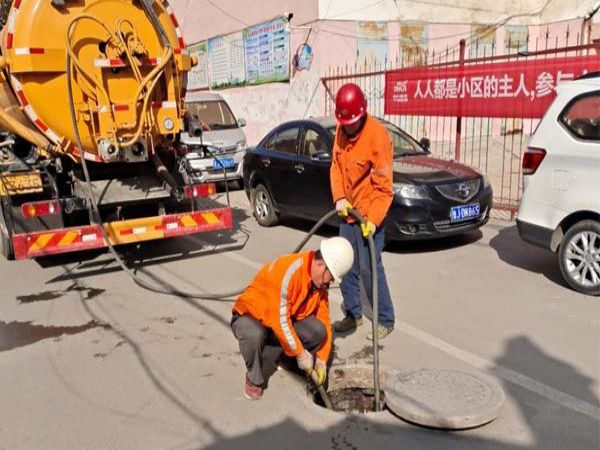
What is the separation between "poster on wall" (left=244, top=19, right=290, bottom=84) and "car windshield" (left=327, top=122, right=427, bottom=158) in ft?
27.8

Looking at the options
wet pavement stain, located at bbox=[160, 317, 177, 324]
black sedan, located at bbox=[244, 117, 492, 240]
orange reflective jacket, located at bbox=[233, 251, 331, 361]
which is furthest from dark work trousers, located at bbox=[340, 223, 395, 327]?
black sedan, located at bbox=[244, 117, 492, 240]

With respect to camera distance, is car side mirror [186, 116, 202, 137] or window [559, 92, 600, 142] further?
car side mirror [186, 116, 202, 137]

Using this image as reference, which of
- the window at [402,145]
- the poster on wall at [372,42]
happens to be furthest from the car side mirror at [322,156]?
the poster on wall at [372,42]

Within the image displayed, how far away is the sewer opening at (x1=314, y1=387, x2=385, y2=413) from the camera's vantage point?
3.97 metres

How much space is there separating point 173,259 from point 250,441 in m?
4.27

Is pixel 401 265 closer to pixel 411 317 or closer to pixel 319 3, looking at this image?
pixel 411 317

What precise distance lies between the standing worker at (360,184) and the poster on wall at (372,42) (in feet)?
36.5

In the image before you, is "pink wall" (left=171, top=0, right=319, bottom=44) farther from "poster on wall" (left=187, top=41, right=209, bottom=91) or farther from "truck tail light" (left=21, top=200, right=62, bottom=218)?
"truck tail light" (left=21, top=200, right=62, bottom=218)

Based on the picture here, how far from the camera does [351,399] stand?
406 cm

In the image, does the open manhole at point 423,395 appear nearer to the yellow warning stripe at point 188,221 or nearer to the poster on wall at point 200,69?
the yellow warning stripe at point 188,221

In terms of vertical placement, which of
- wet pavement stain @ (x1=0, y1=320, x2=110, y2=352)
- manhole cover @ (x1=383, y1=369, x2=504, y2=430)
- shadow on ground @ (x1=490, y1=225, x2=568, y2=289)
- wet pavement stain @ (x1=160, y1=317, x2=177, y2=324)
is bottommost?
wet pavement stain @ (x1=0, y1=320, x2=110, y2=352)

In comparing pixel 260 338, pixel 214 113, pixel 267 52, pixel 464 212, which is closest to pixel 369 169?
pixel 260 338

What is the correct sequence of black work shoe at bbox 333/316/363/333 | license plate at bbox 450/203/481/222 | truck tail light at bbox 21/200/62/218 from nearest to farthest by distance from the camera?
black work shoe at bbox 333/316/363/333, truck tail light at bbox 21/200/62/218, license plate at bbox 450/203/481/222

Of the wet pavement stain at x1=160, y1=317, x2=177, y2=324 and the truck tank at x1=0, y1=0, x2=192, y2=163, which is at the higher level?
the truck tank at x1=0, y1=0, x2=192, y2=163
